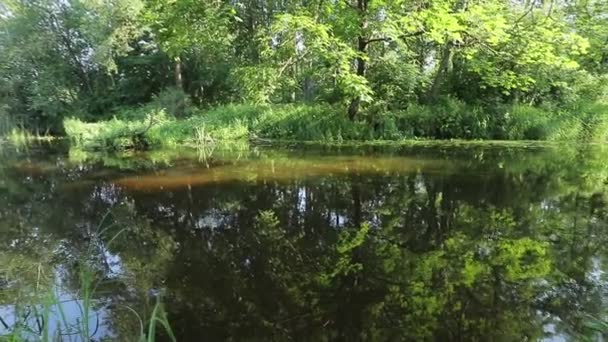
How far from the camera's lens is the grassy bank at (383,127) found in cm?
1448

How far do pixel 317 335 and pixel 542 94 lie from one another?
1561 cm

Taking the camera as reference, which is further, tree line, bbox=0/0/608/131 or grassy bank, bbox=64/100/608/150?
grassy bank, bbox=64/100/608/150

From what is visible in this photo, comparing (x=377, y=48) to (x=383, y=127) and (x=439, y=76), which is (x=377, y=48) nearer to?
(x=439, y=76)

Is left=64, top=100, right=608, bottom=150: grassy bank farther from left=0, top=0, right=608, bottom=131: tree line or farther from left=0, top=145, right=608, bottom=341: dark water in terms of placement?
left=0, top=145, right=608, bottom=341: dark water

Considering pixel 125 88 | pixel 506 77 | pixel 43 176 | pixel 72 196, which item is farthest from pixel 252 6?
pixel 72 196

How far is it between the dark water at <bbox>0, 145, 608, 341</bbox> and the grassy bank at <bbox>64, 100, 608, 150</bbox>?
6.00 metres

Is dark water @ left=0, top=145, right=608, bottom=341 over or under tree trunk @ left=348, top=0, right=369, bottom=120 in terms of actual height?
under

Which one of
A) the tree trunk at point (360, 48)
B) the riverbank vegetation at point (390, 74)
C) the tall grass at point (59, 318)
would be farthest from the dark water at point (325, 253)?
the tree trunk at point (360, 48)

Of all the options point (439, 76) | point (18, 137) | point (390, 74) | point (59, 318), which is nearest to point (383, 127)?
point (390, 74)

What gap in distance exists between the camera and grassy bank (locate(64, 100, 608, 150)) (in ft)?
47.5

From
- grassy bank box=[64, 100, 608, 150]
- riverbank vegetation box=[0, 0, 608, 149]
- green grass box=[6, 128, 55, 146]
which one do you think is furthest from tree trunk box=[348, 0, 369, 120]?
green grass box=[6, 128, 55, 146]

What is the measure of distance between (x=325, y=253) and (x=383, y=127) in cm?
1096

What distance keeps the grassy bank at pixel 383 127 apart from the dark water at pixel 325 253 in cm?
600

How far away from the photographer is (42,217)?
6223 millimetres
